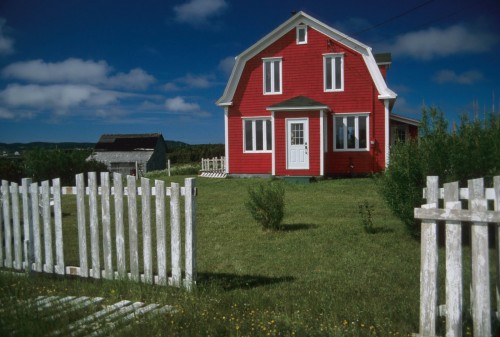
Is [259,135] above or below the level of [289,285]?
above

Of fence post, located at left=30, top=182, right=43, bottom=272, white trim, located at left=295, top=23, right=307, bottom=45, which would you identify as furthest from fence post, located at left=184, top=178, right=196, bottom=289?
white trim, located at left=295, top=23, right=307, bottom=45

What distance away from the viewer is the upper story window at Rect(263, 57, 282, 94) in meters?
20.1

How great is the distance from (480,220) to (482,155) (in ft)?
9.33

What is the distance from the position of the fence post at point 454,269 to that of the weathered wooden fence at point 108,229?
2.61 m

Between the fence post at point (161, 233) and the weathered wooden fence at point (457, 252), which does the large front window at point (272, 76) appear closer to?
the fence post at point (161, 233)

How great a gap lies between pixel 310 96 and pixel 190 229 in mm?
15696

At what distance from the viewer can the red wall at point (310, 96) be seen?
1912 centimetres

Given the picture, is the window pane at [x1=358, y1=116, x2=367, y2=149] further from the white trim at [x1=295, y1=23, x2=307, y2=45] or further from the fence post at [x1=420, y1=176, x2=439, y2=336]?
the fence post at [x1=420, y1=176, x2=439, y2=336]

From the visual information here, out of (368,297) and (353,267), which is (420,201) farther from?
(368,297)

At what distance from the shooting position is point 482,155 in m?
5.55

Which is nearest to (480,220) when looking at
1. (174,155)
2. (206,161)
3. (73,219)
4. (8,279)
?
(8,279)

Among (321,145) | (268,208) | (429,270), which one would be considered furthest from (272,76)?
(429,270)

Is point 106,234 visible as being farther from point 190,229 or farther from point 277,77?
point 277,77

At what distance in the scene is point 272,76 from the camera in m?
20.1
